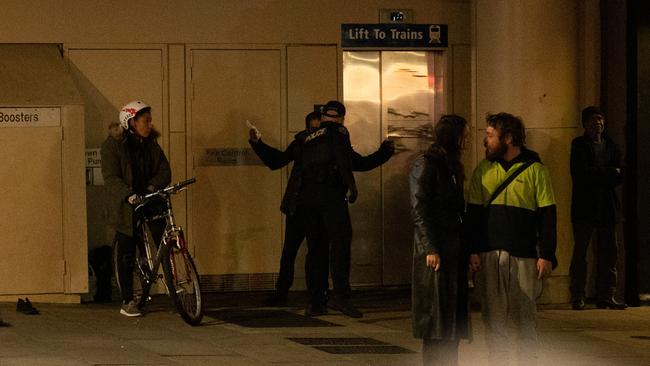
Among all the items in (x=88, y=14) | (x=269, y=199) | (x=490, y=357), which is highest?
(x=88, y=14)

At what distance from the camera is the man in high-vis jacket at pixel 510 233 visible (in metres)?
8.89

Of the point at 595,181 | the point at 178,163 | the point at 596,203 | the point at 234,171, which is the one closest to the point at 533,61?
the point at 595,181

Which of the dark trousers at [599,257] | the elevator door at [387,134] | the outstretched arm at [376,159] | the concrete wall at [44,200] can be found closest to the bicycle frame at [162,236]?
the concrete wall at [44,200]

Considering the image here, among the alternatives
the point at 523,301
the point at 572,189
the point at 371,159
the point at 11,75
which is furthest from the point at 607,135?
the point at 11,75

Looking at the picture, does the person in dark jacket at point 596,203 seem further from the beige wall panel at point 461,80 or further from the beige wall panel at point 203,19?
the beige wall panel at point 203,19

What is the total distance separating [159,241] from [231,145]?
238cm

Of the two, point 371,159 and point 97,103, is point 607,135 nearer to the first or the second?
point 371,159

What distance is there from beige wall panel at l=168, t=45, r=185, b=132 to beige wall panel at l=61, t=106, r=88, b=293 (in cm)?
136

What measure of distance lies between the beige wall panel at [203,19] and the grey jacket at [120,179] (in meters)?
2.23

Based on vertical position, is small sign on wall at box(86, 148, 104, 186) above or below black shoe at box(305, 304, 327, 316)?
above

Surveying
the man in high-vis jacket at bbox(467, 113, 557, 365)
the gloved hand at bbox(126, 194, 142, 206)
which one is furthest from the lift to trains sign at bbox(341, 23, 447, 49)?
the man in high-vis jacket at bbox(467, 113, 557, 365)

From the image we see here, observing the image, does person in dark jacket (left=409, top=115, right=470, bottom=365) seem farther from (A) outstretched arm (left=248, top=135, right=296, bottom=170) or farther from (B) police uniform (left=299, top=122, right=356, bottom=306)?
(A) outstretched arm (left=248, top=135, right=296, bottom=170)

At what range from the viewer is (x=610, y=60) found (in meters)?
13.6

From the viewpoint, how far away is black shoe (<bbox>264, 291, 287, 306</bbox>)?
13.3 metres
